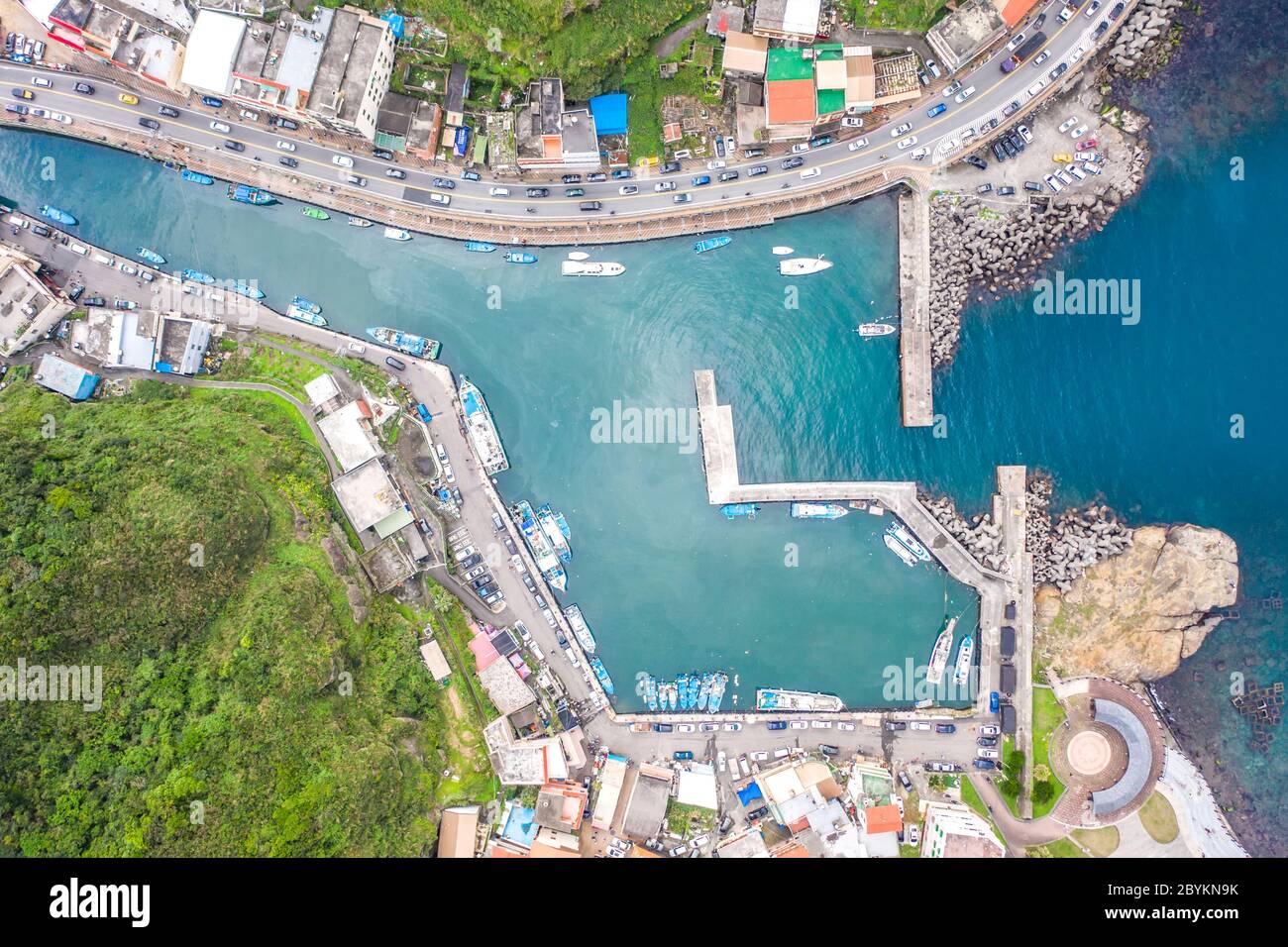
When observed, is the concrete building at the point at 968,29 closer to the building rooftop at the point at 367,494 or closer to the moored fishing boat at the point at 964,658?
the moored fishing boat at the point at 964,658

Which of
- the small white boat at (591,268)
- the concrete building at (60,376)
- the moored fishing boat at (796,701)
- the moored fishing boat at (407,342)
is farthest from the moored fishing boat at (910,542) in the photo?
the concrete building at (60,376)

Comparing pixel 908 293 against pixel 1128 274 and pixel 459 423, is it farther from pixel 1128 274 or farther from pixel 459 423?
pixel 459 423

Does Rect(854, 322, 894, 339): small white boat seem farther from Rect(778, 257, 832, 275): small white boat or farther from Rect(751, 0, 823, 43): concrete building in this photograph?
Rect(751, 0, 823, 43): concrete building

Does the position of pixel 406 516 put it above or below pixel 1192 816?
above

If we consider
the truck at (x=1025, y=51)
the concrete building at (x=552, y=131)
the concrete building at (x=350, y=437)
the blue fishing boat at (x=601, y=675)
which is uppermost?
the truck at (x=1025, y=51)

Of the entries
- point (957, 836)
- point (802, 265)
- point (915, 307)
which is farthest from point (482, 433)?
point (957, 836)

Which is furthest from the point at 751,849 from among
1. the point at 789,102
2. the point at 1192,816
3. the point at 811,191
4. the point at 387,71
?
the point at 387,71
